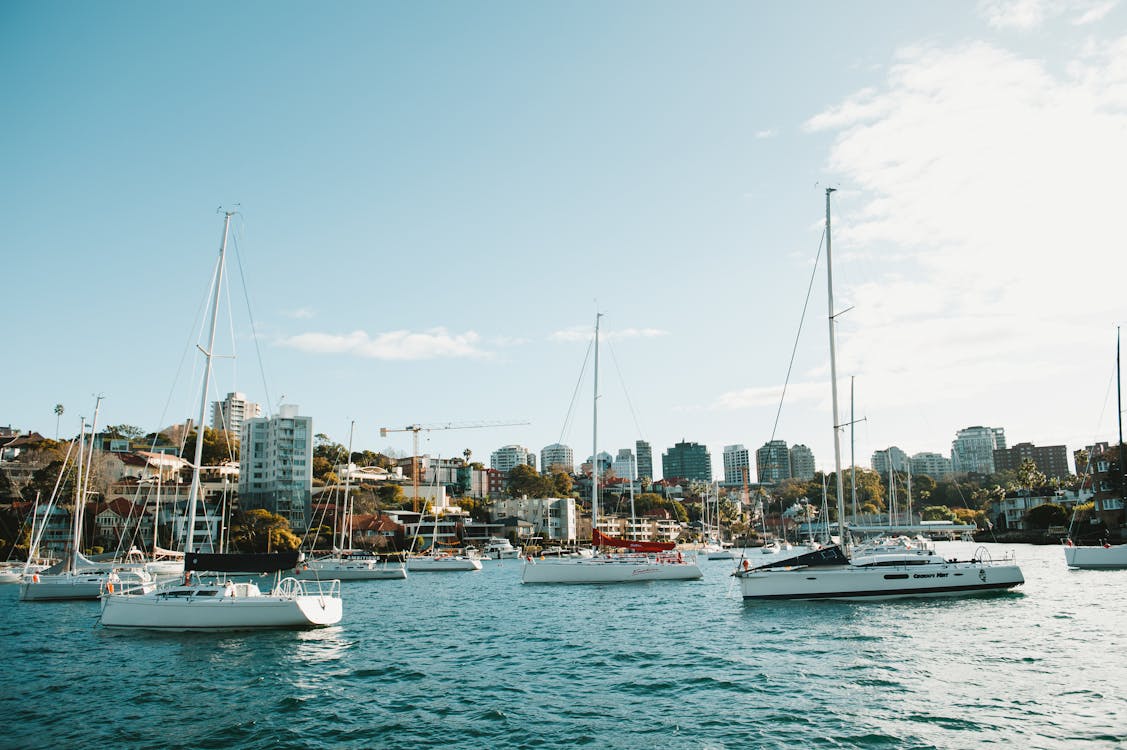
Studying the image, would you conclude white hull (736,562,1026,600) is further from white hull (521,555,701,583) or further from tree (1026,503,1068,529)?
tree (1026,503,1068,529)

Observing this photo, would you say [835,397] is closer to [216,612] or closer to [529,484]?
[216,612]

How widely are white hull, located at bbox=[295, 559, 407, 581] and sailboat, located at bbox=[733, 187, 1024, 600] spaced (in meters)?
44.4

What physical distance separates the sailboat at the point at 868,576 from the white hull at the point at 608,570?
17.9 m

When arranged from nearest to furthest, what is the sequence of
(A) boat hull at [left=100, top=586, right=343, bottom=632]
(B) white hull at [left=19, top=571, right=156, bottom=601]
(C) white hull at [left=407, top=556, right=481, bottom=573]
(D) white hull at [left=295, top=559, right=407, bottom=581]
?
(A) boat hull at [left=100, top=586, right=343, bottom=632] → (B) white hull at [left=19, top=571, right=156, bottom=601] → (D) white hull at [left=295, top=559, right=407, bottom=581] → (C) white hull at [left=407, top=556, right=481, bottom=573]

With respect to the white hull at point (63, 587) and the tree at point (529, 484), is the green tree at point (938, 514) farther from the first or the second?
the white hull at point (63, 587)

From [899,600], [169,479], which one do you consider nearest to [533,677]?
[899,600]

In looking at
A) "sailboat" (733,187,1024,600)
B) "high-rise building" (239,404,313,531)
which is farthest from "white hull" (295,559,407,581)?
"high-rise building" (239,404,313,531)

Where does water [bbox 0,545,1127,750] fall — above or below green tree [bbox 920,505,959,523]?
above

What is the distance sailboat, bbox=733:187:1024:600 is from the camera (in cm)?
3984

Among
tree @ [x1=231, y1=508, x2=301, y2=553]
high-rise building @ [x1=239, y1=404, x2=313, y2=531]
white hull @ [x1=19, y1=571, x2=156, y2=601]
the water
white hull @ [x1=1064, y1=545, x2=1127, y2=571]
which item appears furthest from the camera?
high-rise building @ [x1=239, y1=404, x2=313, y2=531]

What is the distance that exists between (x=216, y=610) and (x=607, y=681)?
62.9ft

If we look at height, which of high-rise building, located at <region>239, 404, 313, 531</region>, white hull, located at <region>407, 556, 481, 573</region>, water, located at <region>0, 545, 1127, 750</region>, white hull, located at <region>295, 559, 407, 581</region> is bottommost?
white hull, located at <region>407, 556, 481, 573</region>

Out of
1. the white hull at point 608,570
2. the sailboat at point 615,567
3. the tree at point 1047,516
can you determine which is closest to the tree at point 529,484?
the tree at point 1047,516

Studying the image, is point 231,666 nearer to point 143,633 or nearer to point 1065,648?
point 143,633
